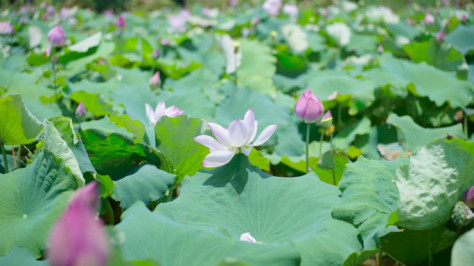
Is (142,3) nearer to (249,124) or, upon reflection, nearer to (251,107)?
(251,107)

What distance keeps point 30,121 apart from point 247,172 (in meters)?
0.51

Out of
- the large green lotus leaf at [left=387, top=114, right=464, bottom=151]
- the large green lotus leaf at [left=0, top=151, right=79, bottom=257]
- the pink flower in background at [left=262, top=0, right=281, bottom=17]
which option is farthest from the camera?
the pink flower in background at [left=262, top=0, right=281, bottom=17]

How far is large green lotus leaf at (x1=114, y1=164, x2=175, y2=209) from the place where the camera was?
3.22 feet

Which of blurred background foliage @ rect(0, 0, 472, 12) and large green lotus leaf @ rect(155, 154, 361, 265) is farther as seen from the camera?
blurred background foliage @ rect(0, 0, 472, 12)

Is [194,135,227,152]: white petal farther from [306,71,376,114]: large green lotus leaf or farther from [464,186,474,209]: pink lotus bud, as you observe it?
[306,71,376,114]: large green lotus leaf

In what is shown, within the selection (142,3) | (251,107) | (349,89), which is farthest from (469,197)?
(142,3)

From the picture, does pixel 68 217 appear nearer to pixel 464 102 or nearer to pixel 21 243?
pixel 21 243

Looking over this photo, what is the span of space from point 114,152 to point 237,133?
0.34 meters

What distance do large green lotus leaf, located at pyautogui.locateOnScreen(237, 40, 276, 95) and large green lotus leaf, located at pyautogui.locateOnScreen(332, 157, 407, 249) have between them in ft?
3.77

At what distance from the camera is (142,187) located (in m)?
1.01

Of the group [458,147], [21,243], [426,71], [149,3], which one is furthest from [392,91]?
[149,3]

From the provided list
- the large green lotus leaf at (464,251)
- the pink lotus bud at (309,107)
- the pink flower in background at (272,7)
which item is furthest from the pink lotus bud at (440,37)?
the pink flower in background at (272,7)

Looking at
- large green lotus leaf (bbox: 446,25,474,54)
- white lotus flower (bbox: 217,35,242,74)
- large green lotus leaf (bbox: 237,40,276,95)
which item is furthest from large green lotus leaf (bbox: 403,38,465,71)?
white lotus flower (bbox: 217,35,242,74)

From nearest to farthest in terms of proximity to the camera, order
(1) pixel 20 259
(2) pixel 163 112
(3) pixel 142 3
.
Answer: (1) pixel 20 259 → (2) pixel 163 112 → (3) pixel 142 3
